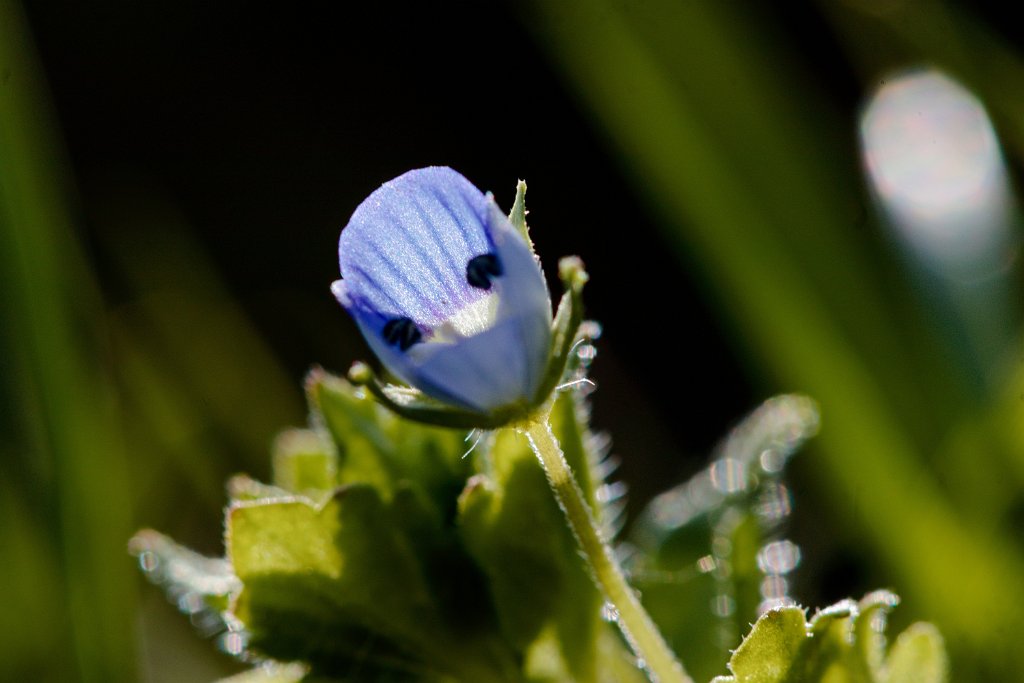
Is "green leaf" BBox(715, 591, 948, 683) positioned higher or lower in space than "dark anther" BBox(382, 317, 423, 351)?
lower

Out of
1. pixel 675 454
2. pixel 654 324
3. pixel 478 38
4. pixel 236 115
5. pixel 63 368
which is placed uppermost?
pixel 236 115

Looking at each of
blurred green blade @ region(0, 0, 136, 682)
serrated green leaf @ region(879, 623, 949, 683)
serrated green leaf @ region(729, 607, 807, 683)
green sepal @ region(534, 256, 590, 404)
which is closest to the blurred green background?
blurred green blade @ region(0, 0, 136, 682)

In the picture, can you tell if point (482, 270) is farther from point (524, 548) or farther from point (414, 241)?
point (524, 548)

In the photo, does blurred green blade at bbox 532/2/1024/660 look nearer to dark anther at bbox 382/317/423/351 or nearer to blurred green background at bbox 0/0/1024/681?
blurred green background at bbox 0/0/1024/681

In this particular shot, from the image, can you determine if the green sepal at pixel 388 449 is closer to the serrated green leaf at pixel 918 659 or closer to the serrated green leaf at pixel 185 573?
the serrated green leaf at pixel 185 573

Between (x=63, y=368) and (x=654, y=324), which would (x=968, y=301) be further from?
(x=63, y=368)

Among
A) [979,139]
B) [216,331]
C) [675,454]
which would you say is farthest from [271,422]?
[979,139]

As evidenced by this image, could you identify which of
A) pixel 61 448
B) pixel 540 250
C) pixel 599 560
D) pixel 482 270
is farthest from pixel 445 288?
pixel 540 250
